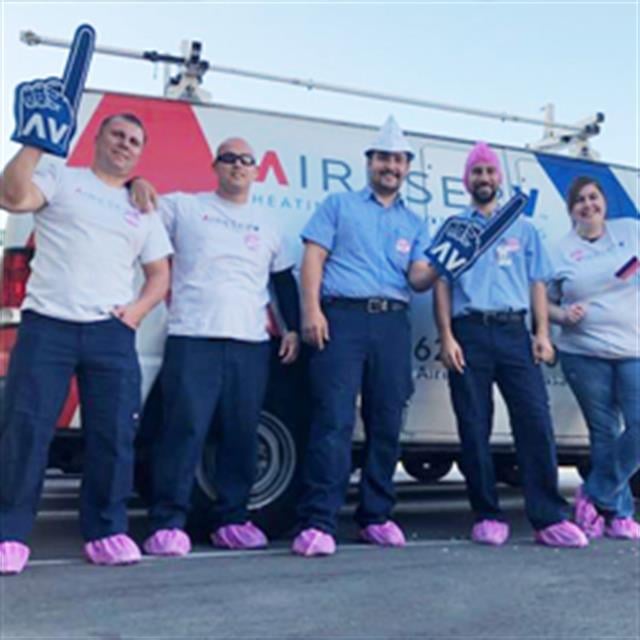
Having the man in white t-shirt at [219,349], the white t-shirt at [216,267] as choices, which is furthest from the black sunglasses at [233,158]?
the white t-shirt at [216,267]

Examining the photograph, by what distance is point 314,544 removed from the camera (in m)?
4.30

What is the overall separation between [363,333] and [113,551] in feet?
5.00

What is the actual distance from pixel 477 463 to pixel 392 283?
3.32 feet

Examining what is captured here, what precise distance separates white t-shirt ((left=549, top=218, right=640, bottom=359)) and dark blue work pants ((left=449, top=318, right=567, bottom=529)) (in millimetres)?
496

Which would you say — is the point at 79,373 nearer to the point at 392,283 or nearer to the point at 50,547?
the point at 50,547

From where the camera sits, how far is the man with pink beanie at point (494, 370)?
477 cm

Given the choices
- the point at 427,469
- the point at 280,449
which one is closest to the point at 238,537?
the point at 280,449

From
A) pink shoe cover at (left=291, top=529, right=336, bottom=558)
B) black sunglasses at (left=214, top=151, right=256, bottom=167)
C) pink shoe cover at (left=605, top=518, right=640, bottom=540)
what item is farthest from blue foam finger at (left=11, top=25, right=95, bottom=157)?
pink shoe cover at (left=605, top=518, right=640, bottom=540)

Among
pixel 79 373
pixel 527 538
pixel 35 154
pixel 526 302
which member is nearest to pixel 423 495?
pixel 527 538

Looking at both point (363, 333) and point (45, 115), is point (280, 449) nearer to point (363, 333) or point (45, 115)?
point (363, 333)

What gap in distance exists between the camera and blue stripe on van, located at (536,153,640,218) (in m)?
5.62

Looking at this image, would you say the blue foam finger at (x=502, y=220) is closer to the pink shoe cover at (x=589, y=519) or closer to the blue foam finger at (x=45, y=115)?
the pink shoe cover at (x=589, y=519)

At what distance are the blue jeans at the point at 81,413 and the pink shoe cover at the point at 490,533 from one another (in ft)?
5.99

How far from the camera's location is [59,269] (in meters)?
4.01
